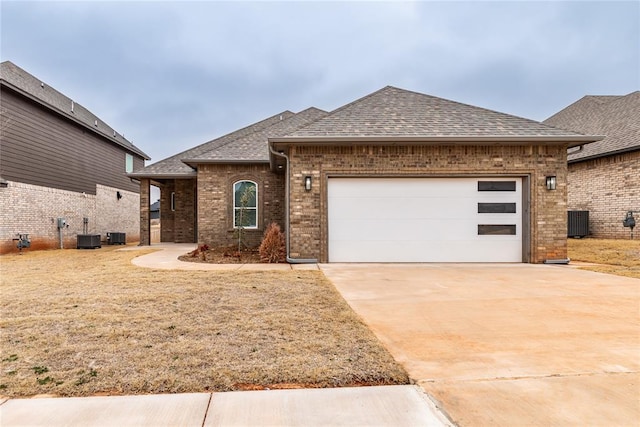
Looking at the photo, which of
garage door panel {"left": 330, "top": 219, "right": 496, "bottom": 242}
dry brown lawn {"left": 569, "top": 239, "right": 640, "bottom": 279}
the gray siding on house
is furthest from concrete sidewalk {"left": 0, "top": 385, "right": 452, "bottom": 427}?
the gray siding on house

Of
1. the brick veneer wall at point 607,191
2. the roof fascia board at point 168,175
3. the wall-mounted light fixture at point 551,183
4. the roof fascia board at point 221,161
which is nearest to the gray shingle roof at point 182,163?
the roof fascia board at point 168,175

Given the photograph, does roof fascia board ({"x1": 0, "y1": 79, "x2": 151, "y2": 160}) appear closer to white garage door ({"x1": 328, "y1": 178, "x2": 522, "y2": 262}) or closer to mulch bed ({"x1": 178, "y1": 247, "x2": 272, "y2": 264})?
mulch bed ({"x1": 178, "y1": 247, "x2": 272, "y2": 264})

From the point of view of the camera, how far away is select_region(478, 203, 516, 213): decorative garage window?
8.74 meters

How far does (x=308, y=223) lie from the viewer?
28.1ft

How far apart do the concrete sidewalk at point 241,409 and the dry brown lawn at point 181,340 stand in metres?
0.12

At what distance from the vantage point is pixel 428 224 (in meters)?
8.76

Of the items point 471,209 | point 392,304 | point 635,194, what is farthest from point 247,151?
point 635,194

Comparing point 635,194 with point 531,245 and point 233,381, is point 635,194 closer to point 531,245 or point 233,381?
point 531,245

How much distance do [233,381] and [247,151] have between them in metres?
10.9

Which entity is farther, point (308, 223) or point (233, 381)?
point (308, 223)

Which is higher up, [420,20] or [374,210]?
[420,20]

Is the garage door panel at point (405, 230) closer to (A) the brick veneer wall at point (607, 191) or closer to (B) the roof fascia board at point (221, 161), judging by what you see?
(B) the roof fascia board at point (221, 161)

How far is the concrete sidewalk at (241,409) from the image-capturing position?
1.95 meters

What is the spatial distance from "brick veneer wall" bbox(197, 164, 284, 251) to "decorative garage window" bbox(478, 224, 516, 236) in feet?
21.7
